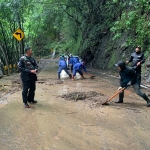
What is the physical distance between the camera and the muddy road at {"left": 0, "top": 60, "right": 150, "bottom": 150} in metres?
5.05

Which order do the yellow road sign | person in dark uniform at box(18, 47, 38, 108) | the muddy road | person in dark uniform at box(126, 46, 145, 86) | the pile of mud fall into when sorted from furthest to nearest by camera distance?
the yellow road sign
person in dark uniform at box(126, 46, 145, 86)
the pile of mud
person in dark uniform at box(18, 47, 38, 108)
the muddy road

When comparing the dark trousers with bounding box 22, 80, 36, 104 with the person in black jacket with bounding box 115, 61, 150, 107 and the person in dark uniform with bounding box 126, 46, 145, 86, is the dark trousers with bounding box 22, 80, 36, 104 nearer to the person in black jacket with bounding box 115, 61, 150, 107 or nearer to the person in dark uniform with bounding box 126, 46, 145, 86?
the person in black jacket with bounding box 115, 61, 150, 107

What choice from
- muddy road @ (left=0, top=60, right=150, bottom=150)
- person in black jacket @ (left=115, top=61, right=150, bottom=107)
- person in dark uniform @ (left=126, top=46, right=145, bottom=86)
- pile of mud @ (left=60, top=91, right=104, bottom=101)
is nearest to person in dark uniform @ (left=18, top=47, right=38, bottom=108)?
muddy road @ (left=0, top=60, right=150, bottom=150)

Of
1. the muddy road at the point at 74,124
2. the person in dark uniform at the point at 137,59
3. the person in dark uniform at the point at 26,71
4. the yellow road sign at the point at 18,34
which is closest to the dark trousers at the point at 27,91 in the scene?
the person in dark uniform at the point at 26,71

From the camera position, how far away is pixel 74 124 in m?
6.27

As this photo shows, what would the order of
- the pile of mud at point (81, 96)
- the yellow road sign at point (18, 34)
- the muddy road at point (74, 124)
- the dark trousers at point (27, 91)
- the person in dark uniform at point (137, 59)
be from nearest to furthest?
the muddy road at point (74, 124), the dark trousers at point (27, 91), the pile of mud at point (81, 96), the person in dark uniform at point (137, 59), the yellow road sign at point (18, 34)

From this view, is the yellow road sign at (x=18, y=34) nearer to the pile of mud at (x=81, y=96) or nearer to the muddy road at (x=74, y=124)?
the muddy road at (x=74, y=124)

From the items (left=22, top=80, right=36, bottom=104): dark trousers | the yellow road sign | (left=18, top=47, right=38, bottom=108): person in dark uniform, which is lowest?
(left=22, top=80, right=36, bottom=104): dark trousers

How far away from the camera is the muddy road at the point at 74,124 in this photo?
5.05 metres

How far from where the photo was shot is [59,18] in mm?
28250

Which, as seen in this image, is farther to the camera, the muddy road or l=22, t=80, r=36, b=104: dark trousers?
l=22, t=80, r=36, b=104: dark trousers

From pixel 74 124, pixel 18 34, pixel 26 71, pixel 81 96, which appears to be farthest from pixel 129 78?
pixel 18 34

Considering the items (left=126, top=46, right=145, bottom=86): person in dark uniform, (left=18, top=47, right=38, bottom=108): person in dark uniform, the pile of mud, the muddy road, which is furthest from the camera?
(left=126, top=46, right=145, bottom=86): person in dark uniform

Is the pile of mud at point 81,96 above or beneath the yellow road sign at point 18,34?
beneath
